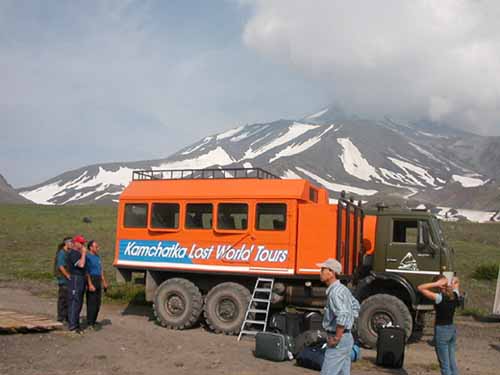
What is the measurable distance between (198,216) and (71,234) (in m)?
30.9

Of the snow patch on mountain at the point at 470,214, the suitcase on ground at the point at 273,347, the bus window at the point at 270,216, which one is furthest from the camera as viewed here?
the snow patch on mountain at the point at 470,214

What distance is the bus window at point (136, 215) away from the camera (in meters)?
14.2

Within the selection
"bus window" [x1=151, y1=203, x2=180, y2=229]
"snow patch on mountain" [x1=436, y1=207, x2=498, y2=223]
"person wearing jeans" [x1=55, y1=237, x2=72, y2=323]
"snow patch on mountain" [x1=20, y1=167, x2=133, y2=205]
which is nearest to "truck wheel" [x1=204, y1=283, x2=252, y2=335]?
"bus window" [x1=151, y1=203, x2=180, y2=229]

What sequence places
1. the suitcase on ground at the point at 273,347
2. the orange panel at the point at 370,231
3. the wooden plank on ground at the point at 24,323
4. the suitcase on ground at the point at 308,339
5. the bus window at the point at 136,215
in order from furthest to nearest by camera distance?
1. the bus window at the point at 136,215
2. the orange panel at the point at 370,231
3. the wooden plank on ground at the point at 24,323
4. the suitcase on ground at the point at 308,339
5. the suitcase on ground at the point at 273,347

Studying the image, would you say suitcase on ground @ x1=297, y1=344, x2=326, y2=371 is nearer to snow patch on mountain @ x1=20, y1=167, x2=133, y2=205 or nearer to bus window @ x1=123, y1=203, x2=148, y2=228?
bus window @ x1=123, y1=203, x2=148, y2=228

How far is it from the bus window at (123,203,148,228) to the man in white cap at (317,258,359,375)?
7.94 m

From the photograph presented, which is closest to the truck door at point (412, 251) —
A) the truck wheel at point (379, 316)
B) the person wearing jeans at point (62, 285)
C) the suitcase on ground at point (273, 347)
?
the truck wheel at point (379, 316)

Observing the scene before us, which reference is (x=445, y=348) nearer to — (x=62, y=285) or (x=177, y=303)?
(x=177, y=303)

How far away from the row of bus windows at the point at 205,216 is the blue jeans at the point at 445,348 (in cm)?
490

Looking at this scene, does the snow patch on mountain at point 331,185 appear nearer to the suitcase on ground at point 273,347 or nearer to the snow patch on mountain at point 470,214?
the snow patch on mountain at point 470,214

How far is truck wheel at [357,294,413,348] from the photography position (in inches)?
476

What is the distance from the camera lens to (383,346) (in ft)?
34.7

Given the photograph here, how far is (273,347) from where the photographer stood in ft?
35.1

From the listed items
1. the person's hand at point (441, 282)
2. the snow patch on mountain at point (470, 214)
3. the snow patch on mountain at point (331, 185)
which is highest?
the snow patch on mountain at point (331, 185)
